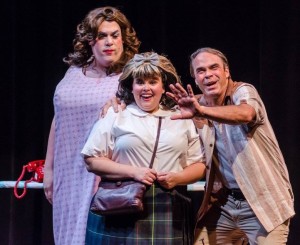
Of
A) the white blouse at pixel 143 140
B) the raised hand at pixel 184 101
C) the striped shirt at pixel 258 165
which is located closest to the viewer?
the raised hand at pixel 184 101

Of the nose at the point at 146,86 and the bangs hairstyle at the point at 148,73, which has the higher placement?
the bangs hairstyle at the point at 148,73

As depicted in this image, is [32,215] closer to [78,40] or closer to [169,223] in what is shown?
[78,40]

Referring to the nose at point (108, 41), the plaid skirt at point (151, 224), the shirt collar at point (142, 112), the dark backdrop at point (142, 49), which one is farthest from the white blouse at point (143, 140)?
the dark backdrop at point (142, 49)

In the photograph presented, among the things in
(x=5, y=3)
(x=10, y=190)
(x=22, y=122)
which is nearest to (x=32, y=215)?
(x=10, y=190)

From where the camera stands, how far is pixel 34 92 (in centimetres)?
399

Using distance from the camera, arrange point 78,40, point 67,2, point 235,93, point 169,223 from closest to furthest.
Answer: point 169,223 < point 235,93 < point 78,40 < point 67,2

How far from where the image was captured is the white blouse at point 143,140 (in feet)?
8.30

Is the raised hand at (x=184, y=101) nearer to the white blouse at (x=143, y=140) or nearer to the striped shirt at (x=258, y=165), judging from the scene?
the white blouse at (x=143, y=140)

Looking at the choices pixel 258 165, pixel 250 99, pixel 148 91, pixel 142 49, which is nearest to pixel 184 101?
pixel 148 91

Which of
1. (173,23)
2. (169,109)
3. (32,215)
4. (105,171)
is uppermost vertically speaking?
(173,23)

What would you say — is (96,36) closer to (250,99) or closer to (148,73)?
(148,73)

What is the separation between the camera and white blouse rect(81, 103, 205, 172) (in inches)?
99.6

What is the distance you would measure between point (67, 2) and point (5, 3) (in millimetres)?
368

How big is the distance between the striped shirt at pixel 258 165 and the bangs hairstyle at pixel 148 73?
250mm
